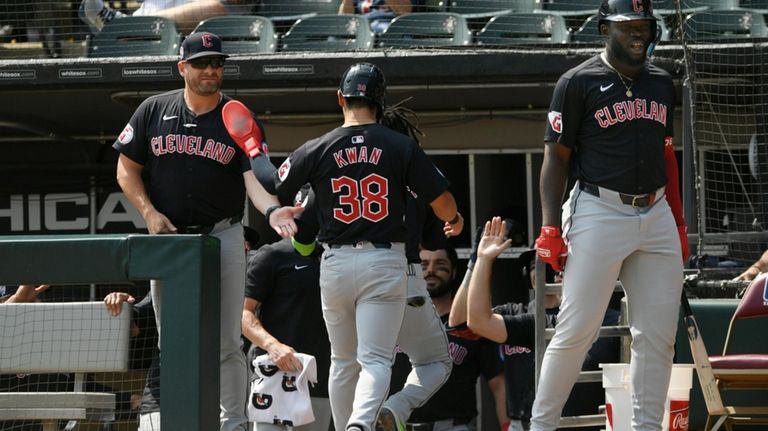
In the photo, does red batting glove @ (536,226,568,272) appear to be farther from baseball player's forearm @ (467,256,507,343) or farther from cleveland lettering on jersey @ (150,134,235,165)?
cleveland lettering on jersey @ (150,134,235,165)

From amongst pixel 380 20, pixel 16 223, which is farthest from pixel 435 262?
pixel 16 223

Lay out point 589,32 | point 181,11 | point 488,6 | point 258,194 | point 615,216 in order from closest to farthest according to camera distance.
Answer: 1. point 615,216
2. point 258,194
3. point 589,32
4. point 488,6
5. point 181,11

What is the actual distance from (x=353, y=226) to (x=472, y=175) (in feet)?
16.3

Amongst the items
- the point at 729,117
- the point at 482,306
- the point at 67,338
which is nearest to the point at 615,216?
the point at 482,306

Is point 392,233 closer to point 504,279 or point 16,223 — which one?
point 504,279

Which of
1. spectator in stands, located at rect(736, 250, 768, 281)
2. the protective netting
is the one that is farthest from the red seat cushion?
the protective netting

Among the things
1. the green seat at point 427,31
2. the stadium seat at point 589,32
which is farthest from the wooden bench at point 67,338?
the stadium seat at point 589,32

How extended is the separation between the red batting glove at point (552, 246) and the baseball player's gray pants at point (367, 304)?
56 cm

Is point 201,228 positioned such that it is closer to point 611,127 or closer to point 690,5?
point 611,127

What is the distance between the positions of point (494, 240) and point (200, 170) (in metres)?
1.30

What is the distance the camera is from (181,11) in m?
9.66

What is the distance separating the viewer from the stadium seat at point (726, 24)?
8.55 metres

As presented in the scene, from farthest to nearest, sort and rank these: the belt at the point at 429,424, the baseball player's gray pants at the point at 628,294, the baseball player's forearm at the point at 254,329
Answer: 1. the belt at the point at 429,424
2. the baseball player's forearm at the point at 254,329
3. the baseball player's gray pants at the point at 628,294

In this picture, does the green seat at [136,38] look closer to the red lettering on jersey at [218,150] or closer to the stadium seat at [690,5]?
the stadium seat at [690,5]
